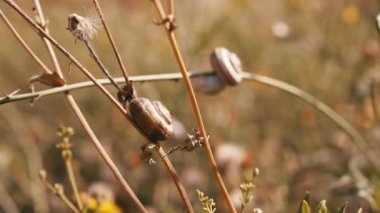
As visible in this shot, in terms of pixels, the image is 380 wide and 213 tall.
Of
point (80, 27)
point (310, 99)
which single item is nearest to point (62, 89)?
point (80, 27)

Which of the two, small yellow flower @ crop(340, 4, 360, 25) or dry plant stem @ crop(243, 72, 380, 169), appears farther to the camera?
small yellow flower @ crop(340, 4, 360, 25)

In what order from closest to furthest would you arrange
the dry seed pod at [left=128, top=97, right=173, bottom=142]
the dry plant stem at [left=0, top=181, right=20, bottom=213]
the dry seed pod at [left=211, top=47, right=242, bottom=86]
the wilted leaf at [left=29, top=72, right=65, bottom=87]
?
the dry seed pod at [left=128, top=97, right=173, bottom=142] → the wilted leaf at [left=29, top=72, right=65, bottom=87] → the dry seed pod at [left=211, top=47, right=242, bottom=86] → the dry plant stem at [left=0, top=181, right=20, bottom=213]

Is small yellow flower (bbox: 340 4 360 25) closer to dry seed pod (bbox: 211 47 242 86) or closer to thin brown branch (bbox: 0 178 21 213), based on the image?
thin brown branch (bbox: 0 178 21 213)

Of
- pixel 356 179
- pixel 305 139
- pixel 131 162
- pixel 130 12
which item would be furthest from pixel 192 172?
pixel 130 12

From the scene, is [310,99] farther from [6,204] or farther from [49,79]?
[6,204]

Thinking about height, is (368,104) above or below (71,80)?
below

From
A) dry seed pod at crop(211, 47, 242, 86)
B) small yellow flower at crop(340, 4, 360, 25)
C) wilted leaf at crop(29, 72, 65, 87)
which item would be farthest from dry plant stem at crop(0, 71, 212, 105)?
small yellow flower at crop(340, 4, 360, 25)

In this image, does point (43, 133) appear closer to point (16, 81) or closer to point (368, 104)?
point (16, 81)

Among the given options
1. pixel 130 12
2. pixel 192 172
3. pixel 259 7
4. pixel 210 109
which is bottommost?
pixel 192 172
